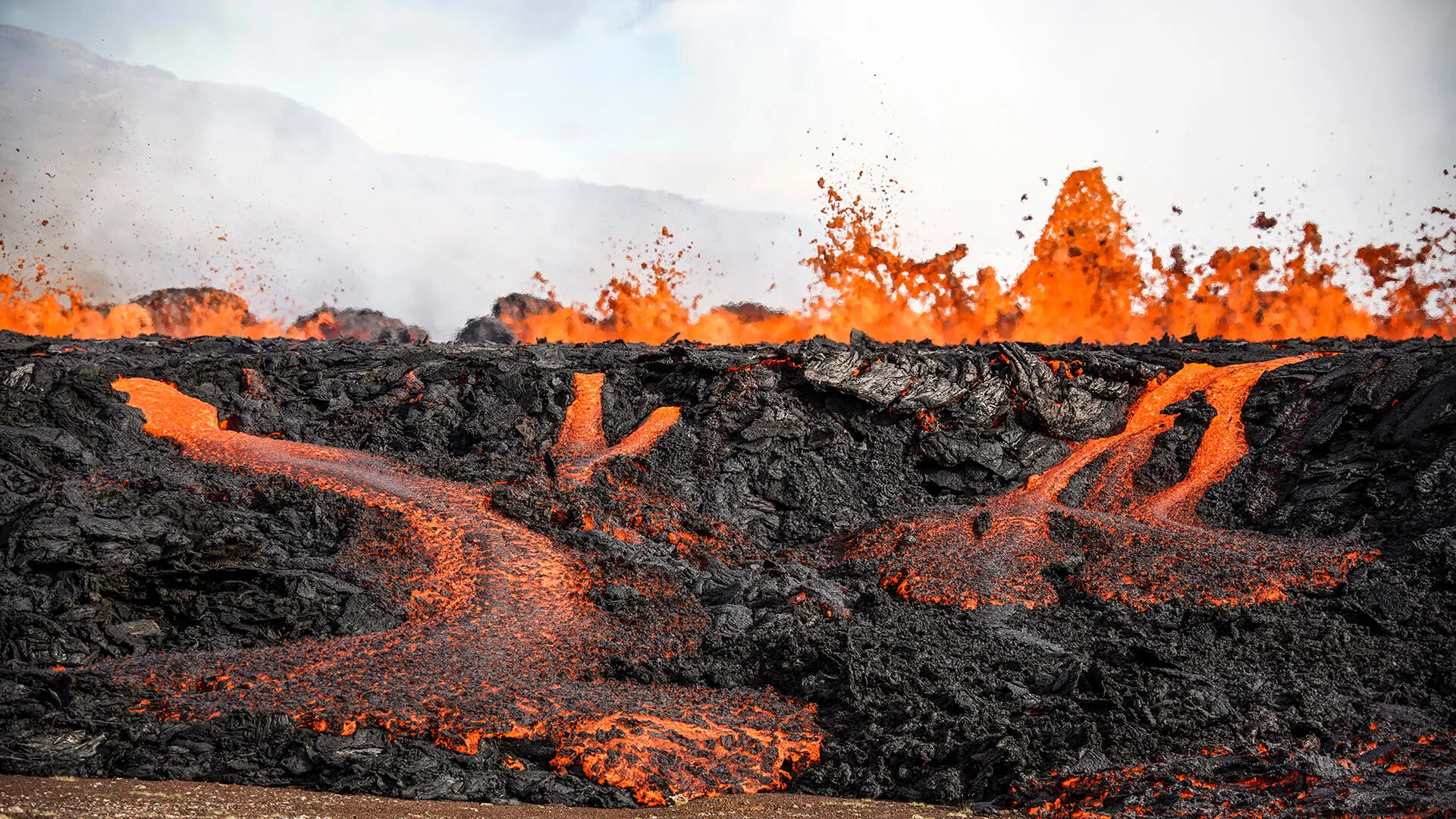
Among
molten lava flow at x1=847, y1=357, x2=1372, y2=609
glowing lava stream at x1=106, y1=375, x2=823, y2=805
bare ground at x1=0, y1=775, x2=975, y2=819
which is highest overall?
molten lava flow at x1=847, y1=357, x2=1372, y2=609

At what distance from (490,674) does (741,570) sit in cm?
490

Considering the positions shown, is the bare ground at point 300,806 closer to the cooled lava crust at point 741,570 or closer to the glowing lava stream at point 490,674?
the cooled lava crust at point 741,570

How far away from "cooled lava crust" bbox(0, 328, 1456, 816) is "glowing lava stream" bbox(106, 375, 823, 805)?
48mm

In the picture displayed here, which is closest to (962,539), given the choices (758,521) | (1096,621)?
(1096,621)

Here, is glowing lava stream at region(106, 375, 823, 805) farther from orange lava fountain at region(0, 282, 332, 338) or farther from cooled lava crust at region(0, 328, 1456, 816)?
orange lava fountain at region(0, 282, 332, 338)

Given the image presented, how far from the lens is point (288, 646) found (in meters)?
10.1

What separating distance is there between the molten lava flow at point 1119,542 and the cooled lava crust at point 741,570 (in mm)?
70

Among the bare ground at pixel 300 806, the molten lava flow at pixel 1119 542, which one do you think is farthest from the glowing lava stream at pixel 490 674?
the molten lava flow at pixel 1119 542

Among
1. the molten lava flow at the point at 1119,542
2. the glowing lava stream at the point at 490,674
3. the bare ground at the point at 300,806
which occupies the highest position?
the molten lava flow at the point at 1119,542

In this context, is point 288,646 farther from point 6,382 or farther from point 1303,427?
point 1303,427

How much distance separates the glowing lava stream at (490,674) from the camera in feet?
27.0

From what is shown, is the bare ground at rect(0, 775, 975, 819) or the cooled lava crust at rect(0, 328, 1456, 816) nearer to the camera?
the bare ground at rect(0, 775, 975, 819)

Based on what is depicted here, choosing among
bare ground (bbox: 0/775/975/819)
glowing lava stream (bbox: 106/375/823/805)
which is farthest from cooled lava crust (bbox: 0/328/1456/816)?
bare ground (bbox: 0/775/975/819)

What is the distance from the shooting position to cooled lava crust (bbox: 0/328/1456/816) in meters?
7.95
